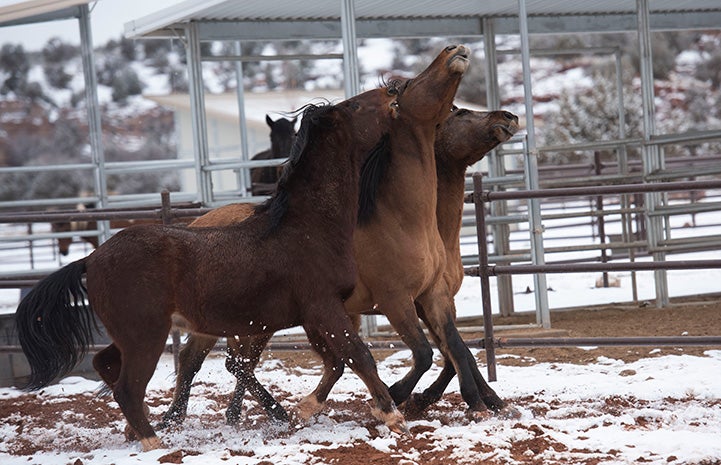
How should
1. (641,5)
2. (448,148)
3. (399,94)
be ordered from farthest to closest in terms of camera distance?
1. (641,5)
2. (448,148)
3. (399,94)

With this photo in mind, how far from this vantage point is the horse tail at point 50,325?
537cm

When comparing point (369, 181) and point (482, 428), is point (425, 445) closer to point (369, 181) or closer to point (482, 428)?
point (482, 428)

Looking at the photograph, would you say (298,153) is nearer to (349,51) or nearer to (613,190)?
(613,190)

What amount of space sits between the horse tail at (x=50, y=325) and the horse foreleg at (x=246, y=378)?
1.00m

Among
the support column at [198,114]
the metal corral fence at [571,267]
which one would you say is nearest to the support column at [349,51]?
the support column at [198,114]

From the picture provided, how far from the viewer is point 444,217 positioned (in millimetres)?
6191

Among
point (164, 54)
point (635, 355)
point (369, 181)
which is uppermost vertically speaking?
point (164, 54)

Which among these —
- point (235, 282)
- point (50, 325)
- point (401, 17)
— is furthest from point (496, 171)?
point (50, 325)

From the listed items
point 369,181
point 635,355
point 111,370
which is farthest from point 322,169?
point 635,355

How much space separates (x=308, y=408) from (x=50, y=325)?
1462 mm

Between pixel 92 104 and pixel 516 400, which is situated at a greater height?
pixel 92 104

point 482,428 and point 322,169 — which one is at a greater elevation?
point 322,169

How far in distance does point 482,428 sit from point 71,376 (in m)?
4.41

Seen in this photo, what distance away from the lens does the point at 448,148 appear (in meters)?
6.25
